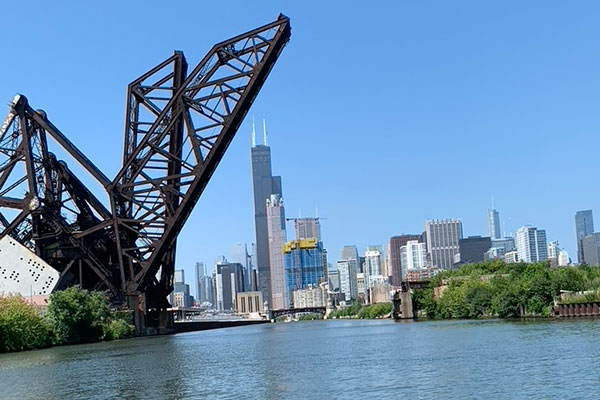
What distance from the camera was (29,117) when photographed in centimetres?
6906

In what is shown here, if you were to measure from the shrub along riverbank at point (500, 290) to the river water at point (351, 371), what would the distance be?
20724mm

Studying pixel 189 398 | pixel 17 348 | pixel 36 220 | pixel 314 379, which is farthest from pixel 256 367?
pixel 36 220

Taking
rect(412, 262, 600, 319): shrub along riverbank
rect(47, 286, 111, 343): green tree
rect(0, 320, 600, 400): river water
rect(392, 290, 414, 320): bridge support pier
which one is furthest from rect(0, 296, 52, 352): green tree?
rect(392, 290, 414, 320): bridge support pier

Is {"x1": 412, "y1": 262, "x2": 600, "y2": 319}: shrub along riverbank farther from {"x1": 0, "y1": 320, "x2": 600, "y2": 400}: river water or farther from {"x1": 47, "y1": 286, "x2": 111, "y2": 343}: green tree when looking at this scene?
{"x1": 47, "y1": 286, "x2": 111, "y2": 343}: green tree

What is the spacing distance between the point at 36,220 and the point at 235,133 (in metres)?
17.5

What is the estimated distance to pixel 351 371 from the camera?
29.9m

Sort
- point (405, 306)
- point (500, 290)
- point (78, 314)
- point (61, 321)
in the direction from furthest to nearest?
point (405, 306) → point (500, 290) → point (78, 314) → point (61, 321)

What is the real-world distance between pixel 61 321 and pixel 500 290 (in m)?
33.6

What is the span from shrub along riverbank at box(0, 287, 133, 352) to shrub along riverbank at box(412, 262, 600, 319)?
27.9 m

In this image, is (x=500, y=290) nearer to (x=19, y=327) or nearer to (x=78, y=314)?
(x=78, y=314)

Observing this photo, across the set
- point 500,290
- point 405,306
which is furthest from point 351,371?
point 405,306

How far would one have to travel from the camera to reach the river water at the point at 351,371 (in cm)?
2369

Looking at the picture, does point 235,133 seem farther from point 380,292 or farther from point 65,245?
point 380,292

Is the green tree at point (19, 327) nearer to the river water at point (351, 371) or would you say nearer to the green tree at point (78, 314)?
the green tree at point (78, 314)
